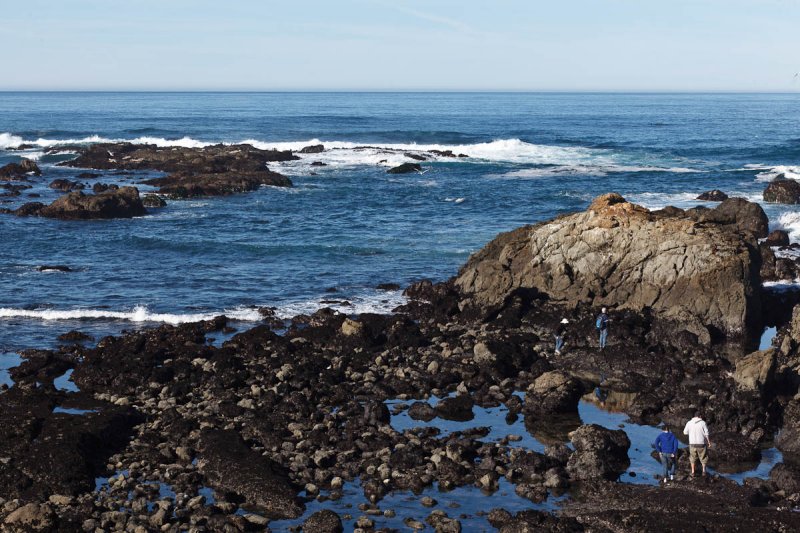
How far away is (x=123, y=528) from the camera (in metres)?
19.0

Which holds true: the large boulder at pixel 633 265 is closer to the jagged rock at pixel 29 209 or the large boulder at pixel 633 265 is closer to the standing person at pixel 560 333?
the standing person at pixel 560 333

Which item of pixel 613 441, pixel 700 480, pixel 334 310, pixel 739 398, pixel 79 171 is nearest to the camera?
pixel 700 480

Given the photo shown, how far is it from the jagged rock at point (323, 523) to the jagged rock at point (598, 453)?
620 centimetres

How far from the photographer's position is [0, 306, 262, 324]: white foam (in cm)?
3581

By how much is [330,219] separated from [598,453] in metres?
39.3

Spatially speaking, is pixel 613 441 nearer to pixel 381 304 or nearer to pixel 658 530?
pixel 658 530

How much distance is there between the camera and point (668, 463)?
21781 millimetres

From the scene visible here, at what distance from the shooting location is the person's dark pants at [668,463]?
21609mm

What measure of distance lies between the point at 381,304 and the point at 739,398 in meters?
16.6

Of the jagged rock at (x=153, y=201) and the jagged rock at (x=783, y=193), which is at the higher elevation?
the jagged rock at (x=783, y=193)

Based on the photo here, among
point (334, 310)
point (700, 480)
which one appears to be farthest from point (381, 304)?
point (700, 480)

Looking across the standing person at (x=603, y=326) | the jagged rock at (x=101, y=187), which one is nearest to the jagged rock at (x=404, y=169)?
the jagged rock at (x=101, y=187)

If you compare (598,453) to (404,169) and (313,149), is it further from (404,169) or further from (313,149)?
(313,149)

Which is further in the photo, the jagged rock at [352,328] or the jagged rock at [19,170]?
the jagged rock at [19,170]
